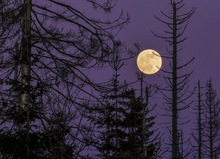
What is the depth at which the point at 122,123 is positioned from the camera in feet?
80.2

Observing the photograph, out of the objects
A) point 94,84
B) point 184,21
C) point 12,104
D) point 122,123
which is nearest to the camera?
point 12,104

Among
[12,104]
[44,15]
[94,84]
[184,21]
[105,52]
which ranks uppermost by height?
[184,21]

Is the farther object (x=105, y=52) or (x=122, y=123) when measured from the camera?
(x=122, y=123)

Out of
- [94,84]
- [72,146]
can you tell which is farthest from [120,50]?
[72,146]

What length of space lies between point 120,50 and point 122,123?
1490 centimetres

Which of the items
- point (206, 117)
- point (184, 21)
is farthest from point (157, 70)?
point (206, 117)

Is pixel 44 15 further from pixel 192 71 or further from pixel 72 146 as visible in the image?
pixel 192 71

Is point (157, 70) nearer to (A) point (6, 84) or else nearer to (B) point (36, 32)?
(B) point (36, 32)

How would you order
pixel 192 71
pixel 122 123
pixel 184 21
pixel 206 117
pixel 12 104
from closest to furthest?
pixel 12 104 → pixel 192 71 → pixel 184 21 → pixel 122 123 → pixel 206 117

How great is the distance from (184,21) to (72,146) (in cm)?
895

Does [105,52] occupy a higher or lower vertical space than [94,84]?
higher

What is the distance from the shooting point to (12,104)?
28.1 ft

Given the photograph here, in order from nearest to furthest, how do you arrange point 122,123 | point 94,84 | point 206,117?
point 94,84, point 122,123, point 206,117

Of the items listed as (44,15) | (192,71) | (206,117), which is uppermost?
(206,117)
